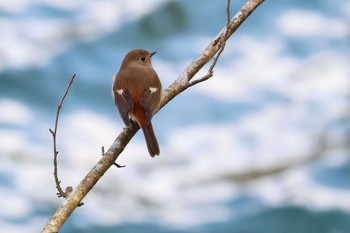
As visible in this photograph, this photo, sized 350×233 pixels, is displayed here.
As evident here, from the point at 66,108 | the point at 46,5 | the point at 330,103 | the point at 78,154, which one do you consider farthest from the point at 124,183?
the point at 46,5

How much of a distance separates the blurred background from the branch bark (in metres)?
8.06

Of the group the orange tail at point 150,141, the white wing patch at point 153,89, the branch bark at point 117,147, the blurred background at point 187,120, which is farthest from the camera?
the blurred background at point 187,120

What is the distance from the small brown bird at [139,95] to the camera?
593 cm

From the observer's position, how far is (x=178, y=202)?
14.3 m

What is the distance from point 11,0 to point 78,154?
19.1 ft

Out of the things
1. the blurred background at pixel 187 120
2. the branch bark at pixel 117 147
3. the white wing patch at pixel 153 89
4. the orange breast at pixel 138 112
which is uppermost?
the blurred background at pixel 187 120

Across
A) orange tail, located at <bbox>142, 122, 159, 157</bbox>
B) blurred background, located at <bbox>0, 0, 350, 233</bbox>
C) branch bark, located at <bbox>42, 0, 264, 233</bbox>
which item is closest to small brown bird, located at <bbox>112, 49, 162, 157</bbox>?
orange tail, located at <bbox>142, 122, 159, 157</bbox>

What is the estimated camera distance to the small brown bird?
593 cm

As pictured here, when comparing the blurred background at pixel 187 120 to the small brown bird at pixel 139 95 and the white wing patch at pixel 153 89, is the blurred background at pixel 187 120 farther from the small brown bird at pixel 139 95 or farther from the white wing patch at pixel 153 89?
the white wing patch at pixel 153 89

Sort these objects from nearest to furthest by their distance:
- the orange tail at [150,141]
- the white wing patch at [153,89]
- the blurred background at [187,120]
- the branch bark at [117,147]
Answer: the branch bark at [117,147], the orange tail at [150,141], the white wing patch at [153,89], the blurred background at [187,120]

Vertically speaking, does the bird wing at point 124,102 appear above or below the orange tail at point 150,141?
above

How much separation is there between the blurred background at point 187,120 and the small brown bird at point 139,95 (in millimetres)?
7007

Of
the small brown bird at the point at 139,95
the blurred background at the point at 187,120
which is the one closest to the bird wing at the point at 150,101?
the small brown bird at the point at 139,95

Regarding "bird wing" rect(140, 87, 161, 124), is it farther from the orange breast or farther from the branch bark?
the branch bark
